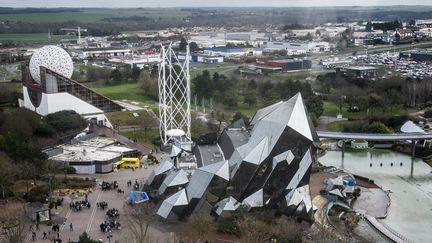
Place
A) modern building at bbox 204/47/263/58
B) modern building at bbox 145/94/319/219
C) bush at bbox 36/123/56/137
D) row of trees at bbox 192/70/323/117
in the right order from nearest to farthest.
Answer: modern building at bbox 145/94/319/219 → bush at bbox 36/123/56/137 → row of trees at bbox 192/70/323/117 → modern building at bbox 204/47/263/58

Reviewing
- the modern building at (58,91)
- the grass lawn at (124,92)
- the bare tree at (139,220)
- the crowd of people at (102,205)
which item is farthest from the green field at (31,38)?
the bare tree at (139,220)

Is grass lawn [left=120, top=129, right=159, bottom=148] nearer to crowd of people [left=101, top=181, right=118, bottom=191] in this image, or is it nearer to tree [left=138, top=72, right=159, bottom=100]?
crowd of people [left=101, top=181, right=118, bottom=191]

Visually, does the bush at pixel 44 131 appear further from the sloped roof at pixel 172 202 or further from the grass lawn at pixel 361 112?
the grass lawn at pixel 361 112

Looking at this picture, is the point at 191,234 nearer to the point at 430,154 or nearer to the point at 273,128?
the point at 273,128

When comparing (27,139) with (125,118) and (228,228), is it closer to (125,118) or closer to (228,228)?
(125,118)

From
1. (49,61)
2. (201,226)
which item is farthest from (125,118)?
(201,226)

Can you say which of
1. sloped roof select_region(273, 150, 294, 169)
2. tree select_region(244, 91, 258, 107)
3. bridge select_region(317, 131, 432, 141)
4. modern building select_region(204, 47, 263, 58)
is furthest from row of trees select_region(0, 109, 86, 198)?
modern building select_region(204, 47, 263, 58)
